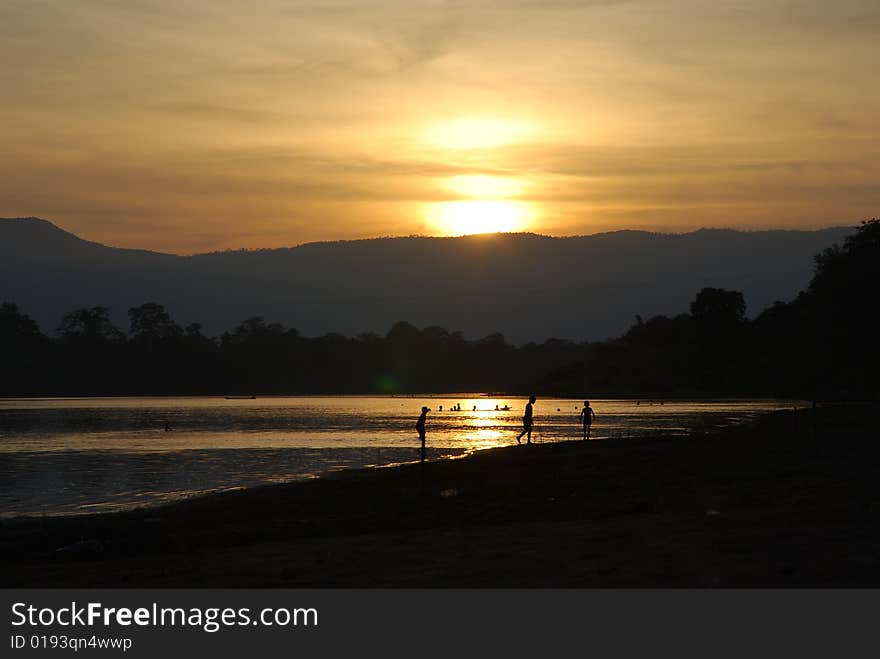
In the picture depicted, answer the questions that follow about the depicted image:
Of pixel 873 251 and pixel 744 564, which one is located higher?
pixel 873 251

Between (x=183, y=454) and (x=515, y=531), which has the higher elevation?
(x=515, y=531)

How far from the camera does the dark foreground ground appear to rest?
1565 cm

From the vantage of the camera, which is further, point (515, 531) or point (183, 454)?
point (183, 454)

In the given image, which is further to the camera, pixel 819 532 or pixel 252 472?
pixel 252 472

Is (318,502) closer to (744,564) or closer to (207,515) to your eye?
(207,515)

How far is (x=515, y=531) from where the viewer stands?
20.7 metres

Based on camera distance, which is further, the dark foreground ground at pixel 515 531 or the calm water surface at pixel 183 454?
the calm water surface at pixel 183 454

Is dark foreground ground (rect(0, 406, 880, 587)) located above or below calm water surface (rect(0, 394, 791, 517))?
above

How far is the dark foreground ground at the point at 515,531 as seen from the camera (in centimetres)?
1565

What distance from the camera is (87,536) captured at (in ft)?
84.9

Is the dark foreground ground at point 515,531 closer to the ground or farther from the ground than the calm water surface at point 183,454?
farther from the ground

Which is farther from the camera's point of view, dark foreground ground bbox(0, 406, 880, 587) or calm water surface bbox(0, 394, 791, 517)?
calm water surface bbox(0, 394, 791, 517)
